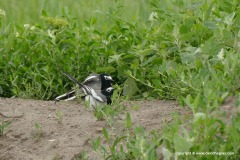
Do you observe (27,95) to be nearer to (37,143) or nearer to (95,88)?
(95,88)

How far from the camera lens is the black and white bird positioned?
5566 mm

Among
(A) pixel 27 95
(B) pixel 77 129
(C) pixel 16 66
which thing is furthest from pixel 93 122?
(C) pixel 16 66

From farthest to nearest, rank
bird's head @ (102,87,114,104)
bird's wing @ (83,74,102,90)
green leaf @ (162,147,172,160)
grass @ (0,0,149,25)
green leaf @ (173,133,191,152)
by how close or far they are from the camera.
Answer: grass @ (0,0,149,25), bird's wing @ (83,74,102,90), bird's head @ (102,87,114,104), green leaf @ (162,147,172,160), green leaf @ (173,133,191,152)

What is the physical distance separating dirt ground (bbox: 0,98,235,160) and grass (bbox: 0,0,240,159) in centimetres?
15

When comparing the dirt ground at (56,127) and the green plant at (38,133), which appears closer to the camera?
the dirt ground at (56,127)

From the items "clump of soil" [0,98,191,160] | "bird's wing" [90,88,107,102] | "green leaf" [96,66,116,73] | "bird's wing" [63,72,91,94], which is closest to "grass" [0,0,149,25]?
"green leaf" [96,66,116,73]

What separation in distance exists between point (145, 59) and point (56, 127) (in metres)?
1.33

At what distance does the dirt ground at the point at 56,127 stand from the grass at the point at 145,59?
0.48 ft

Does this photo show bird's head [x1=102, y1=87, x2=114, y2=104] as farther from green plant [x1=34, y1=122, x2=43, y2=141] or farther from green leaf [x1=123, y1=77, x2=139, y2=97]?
green plant [x1=34, y1=122, x2=43, y2=141]

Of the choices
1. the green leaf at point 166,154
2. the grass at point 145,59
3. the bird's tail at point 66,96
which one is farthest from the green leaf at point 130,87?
the green leaf at point 166,154

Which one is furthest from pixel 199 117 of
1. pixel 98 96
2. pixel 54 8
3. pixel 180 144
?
pixel 54 8

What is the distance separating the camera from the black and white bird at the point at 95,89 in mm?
5566

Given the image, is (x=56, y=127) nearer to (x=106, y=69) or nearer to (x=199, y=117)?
(x=106, y=69)

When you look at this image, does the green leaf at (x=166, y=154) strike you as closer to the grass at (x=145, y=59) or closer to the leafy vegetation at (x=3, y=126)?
the grass at (x=145, y=59)
